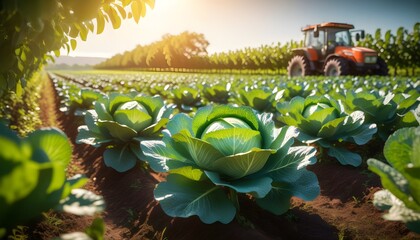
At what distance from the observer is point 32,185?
760 mm

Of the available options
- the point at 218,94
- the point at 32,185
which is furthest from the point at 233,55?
the point at 32,185

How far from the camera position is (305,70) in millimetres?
17438

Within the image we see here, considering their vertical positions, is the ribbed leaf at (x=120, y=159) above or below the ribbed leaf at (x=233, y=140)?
below

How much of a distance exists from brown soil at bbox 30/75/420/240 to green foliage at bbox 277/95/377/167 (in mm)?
241

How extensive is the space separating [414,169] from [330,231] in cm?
128

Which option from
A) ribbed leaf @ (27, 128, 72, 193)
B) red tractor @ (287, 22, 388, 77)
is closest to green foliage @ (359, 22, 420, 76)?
red tractor @ (287, 22, 388, 77)

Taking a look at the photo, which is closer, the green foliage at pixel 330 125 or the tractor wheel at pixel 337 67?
the green foliage at pixel 330 125

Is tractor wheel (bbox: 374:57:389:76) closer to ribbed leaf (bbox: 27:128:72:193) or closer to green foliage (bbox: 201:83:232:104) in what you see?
green foliage (bbox: 201:83:232:104)

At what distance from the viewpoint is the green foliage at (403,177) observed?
1.15 meters

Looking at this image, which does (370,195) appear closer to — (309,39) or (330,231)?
(330,231)

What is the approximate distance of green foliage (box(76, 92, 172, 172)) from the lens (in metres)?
3.01

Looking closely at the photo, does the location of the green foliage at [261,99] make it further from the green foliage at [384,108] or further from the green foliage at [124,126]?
the green foliage at [124,126]

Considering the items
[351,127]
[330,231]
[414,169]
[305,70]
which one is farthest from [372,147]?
[305,70]

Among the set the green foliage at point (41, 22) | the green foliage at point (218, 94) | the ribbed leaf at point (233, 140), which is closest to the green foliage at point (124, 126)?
the green foliage at point (41, 22)
